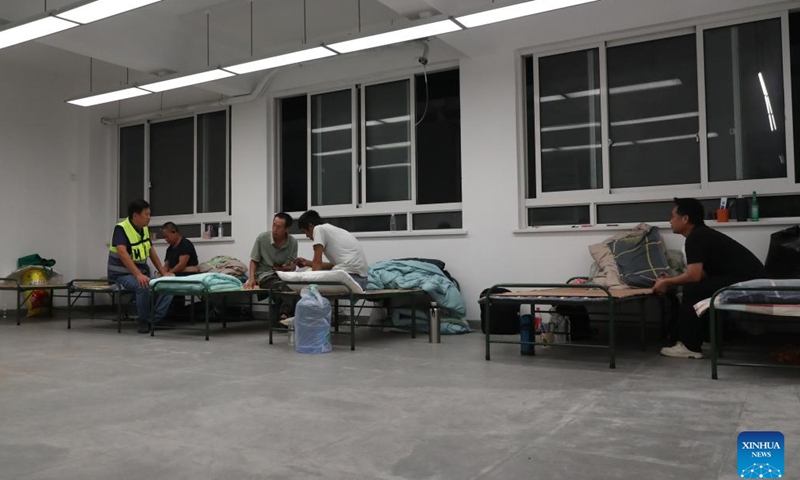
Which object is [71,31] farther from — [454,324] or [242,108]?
[454,324]

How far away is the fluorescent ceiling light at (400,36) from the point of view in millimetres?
6164

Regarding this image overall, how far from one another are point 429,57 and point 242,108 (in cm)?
319

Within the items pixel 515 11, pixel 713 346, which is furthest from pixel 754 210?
pixel 515 11

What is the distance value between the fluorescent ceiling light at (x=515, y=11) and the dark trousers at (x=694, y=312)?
8.42 feet

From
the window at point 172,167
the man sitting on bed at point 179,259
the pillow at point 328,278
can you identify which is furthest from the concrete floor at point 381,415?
the window at point 172,167

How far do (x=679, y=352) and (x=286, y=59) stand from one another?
5.11 metres

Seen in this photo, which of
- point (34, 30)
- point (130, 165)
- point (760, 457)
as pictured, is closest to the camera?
point (760, 457)

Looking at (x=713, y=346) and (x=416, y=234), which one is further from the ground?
(x=416, y=234)

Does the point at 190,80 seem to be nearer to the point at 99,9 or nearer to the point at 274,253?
the point at 99,9

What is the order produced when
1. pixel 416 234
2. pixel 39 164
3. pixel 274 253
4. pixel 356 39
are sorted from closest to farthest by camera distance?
pixel 356 39, pixel 274 253, pixel 416 234, pixel 39 164

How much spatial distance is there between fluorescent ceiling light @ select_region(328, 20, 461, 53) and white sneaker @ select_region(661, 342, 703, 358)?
11.7ft

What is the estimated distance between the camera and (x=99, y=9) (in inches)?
222

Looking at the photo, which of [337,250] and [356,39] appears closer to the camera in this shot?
[337,250]

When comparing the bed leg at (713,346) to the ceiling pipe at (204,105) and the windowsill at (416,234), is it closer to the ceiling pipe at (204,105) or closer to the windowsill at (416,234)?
the windowsill at (416,234)
